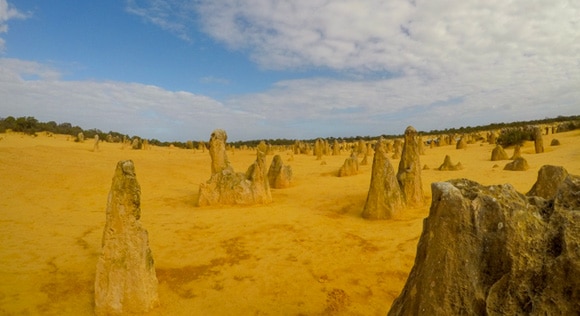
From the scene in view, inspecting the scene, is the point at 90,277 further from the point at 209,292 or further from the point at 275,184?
the point at 275,184

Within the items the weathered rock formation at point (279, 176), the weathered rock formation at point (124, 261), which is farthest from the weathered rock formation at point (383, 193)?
the weathered rock formation at point (279, 176)

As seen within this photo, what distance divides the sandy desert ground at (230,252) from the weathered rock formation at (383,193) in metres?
0.40

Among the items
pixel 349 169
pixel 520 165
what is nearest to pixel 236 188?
pixel 349 169

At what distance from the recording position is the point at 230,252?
6.75m

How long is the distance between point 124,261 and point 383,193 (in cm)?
618

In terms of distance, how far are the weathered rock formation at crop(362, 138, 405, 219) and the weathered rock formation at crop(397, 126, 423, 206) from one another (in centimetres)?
70

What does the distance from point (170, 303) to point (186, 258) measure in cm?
165

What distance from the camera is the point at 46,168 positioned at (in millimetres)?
16047

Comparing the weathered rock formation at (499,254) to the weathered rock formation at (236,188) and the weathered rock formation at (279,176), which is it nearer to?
the weathered rock formation at (236,188)

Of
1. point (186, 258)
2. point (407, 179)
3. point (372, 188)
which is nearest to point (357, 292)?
point (186, 258)

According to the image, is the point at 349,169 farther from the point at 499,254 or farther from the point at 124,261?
the point at 499,254

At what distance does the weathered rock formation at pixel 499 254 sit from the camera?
83.7 inches

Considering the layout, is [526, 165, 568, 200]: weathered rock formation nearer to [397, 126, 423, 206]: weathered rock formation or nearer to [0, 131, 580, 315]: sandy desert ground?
[0, 131, 580, 315]: sandy desert ground

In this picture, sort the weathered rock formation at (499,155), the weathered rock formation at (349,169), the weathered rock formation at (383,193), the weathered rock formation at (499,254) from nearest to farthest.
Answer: the weathered rock formation at (499,254), the weathered rock formation at (383,193), the weathered rock formation at (349,169), the weathered rock formation at (499,155)
